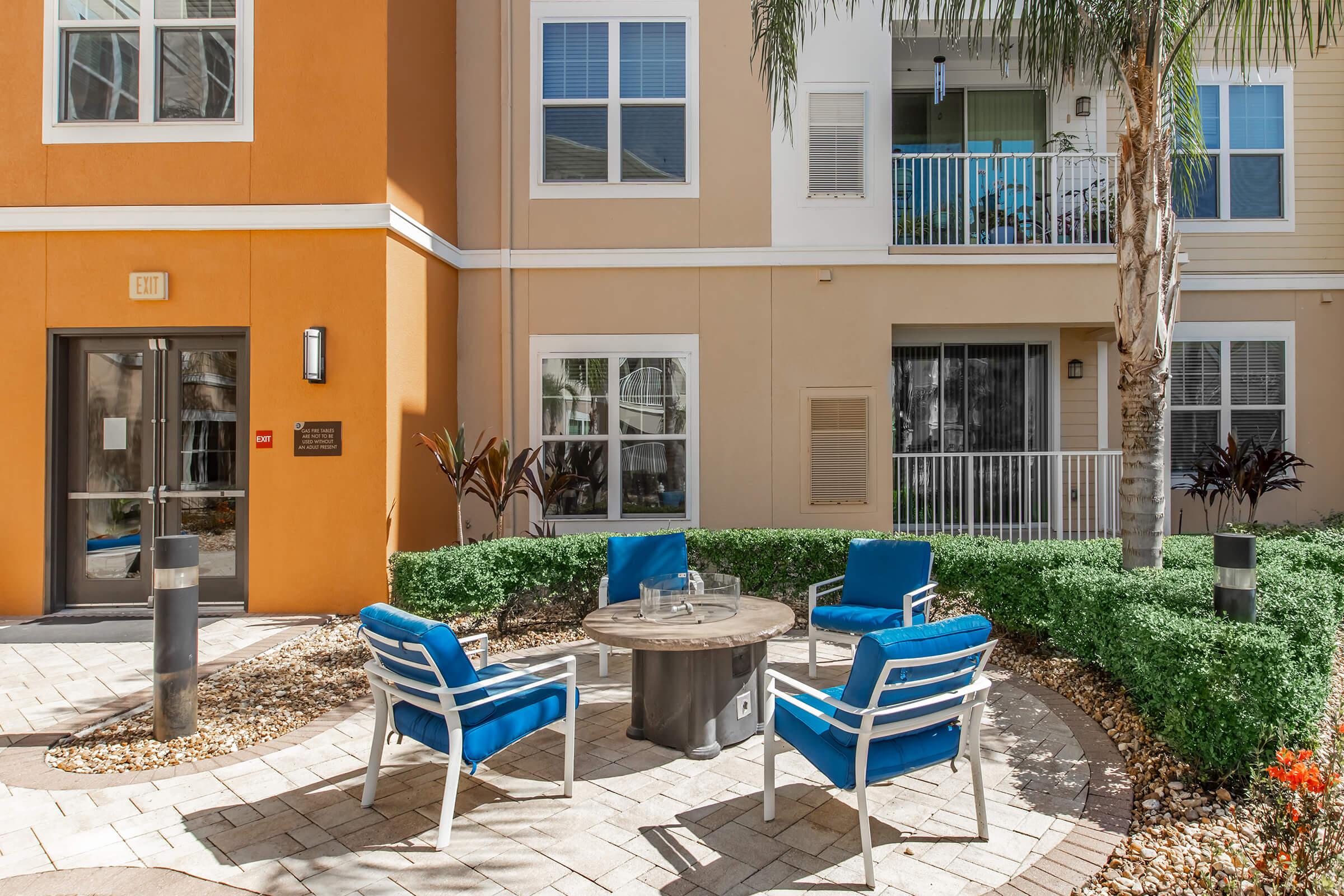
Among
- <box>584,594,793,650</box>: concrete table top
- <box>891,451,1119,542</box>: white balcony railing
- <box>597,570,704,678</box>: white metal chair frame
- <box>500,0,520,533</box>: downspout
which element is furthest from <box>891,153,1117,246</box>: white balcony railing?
<box>584,594,793,650</box>: concrete table top

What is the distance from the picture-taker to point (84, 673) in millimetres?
5570

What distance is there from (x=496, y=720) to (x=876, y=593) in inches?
129

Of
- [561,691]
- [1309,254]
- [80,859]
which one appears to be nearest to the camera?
[80,859]

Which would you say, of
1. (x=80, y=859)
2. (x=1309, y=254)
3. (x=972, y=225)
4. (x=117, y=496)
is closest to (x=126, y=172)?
(x=117, y=496)

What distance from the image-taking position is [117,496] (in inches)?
288

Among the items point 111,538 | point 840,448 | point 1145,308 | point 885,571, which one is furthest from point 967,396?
point 111,538

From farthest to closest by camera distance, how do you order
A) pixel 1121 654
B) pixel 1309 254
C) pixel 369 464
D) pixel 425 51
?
1. pixel 1309 254
2. pixel 425 51
3. pixel 369 464
4. pixel 1121 654

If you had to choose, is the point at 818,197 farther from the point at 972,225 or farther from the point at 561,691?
the point at 561,691

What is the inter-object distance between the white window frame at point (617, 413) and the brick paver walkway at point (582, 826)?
454cm

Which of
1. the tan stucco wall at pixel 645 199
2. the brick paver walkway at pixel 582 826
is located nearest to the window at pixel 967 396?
the tan stucco wall at pixel 645 199

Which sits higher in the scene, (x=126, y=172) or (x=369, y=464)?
(x=126, y=172)

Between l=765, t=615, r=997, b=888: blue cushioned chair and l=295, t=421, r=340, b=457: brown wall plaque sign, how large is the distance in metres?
5.14

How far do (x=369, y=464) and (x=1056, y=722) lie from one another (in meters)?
5.77

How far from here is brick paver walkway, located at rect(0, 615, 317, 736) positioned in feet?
15.8
